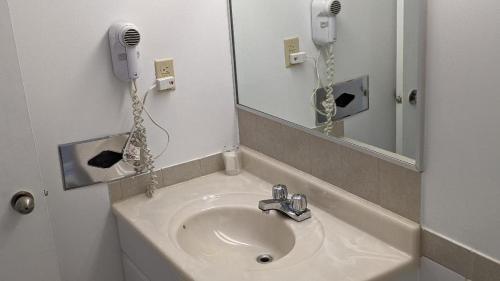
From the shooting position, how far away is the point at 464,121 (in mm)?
1237

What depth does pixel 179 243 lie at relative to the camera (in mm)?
1692

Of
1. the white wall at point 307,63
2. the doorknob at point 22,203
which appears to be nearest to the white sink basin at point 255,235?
the white wall at point 307,63

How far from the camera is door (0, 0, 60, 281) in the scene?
56.9 inches

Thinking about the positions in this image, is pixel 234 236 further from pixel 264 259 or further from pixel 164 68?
pixel 164 68

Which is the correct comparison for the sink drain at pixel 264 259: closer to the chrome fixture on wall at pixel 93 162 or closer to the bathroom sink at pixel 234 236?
the bathroom sink at pixel 234 236

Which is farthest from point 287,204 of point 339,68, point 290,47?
point 290,47

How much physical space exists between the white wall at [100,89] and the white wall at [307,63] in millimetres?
87

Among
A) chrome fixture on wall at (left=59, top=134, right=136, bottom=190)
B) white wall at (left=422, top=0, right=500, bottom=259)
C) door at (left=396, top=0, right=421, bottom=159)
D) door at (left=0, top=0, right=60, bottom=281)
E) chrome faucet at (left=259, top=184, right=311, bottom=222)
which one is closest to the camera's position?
white wall at (left=422, top=0, right=500, bottom=259)

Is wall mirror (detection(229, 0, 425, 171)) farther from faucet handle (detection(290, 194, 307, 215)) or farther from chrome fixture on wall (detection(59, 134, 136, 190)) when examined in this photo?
chrome fixture on wall (detection(59, 134, 136, 190))

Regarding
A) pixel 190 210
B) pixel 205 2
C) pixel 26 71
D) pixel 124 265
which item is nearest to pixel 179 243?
pixel 190 210

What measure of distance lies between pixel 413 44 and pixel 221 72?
0.87 m

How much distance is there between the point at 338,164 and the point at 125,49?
0.77 meters

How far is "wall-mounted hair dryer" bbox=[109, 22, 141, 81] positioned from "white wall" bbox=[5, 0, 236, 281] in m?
0.04

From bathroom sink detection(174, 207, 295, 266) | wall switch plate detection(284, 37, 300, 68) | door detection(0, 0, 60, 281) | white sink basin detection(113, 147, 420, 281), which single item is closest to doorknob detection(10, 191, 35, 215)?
door detection(0, 0, 60, 281)
